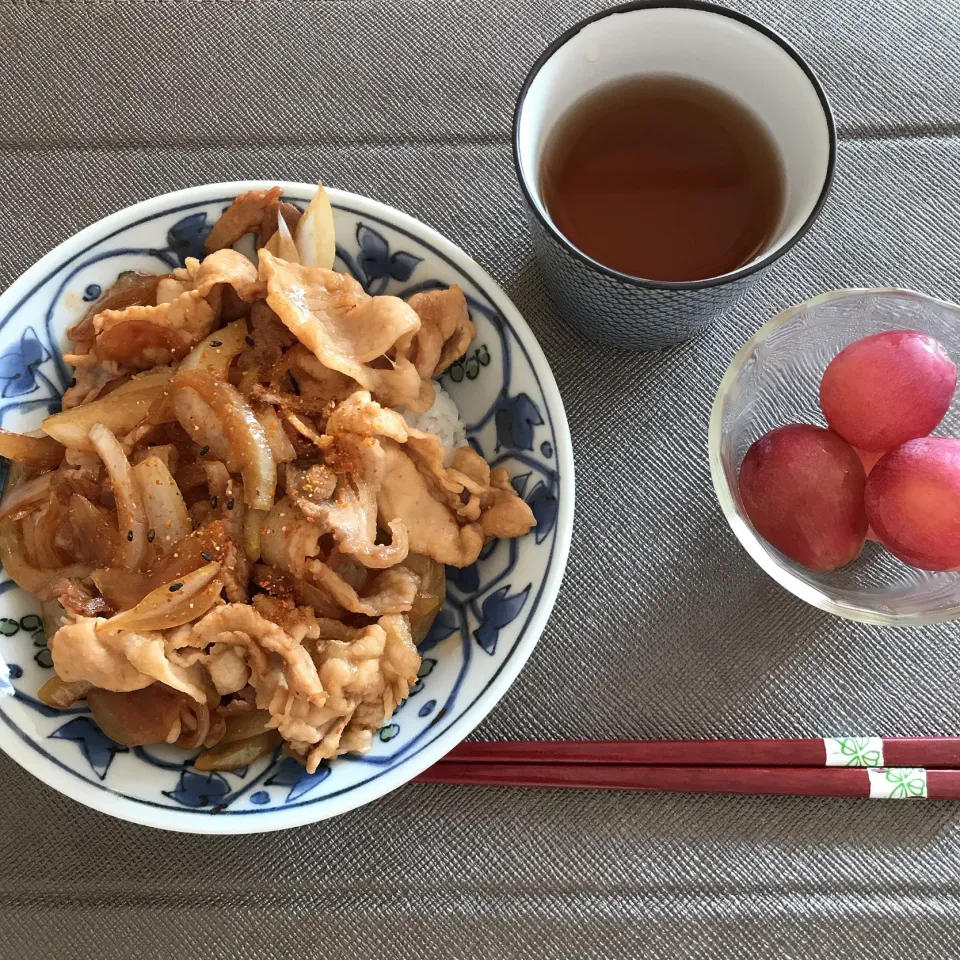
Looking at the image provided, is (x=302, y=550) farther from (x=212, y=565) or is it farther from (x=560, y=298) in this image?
(x=560, y=298)

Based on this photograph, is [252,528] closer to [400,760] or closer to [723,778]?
[400,760]

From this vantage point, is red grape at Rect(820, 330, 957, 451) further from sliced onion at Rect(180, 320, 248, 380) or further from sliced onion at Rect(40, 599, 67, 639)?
sliced onion at Rect(40, 599, 67, 639)

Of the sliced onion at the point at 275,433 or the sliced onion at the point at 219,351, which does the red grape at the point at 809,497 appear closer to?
the sliced onion at the point at 275,433

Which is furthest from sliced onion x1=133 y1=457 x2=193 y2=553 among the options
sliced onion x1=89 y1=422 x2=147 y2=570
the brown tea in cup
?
the brown tea in cup

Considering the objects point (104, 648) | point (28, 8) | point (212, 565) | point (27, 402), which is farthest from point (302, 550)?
point (28, 8)

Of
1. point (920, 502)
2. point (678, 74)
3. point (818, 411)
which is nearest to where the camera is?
point (920, 502)

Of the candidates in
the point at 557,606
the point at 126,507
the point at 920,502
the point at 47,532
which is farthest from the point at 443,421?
the point at 920,502
